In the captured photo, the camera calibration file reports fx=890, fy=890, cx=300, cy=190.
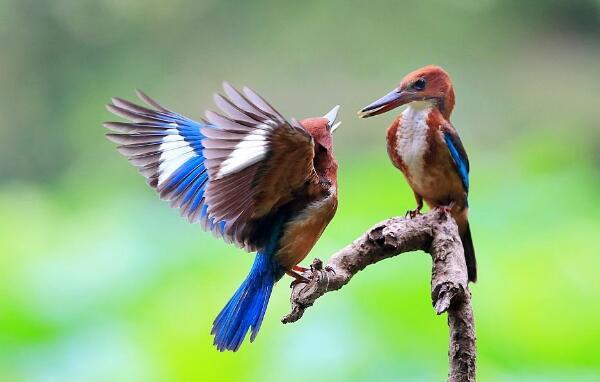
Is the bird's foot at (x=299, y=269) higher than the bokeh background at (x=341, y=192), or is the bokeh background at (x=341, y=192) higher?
the bokeh background at (x=341, y=192)

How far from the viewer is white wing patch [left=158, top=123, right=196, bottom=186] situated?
4.00ft

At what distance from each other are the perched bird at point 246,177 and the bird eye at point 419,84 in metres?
0.13

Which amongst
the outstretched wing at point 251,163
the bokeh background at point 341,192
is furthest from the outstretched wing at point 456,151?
the bokeh background at point 341,192

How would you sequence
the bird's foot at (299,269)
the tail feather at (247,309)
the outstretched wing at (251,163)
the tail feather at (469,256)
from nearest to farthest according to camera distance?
the outstretched wing at (251,163)
the tail feather at (247,309)
the bird's foot at (299,269)
the tail feather at (469,256)

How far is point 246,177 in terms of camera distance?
107 centimetres

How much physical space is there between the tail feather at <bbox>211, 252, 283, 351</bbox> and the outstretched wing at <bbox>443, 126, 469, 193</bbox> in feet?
1.01

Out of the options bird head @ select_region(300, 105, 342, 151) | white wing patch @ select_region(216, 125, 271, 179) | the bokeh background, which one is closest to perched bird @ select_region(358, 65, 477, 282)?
bird head @ select_region(300, 105, 342, 151)

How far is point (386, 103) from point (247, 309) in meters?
0.32

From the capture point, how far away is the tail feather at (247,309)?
1.12 m

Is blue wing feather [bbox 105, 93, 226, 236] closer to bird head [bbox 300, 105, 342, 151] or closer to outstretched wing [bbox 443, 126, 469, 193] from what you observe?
bird head [bbox 300, 105, 342, 151]

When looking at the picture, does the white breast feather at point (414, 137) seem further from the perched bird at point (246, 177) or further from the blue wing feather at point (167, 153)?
the blue wing feather at point (167, 153)

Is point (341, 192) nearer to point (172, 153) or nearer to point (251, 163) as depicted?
point (172, 153)

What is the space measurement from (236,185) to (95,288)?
1.36 meters

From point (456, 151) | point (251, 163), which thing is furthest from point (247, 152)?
point (456, 151)
